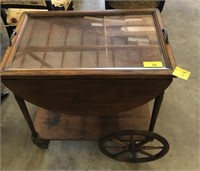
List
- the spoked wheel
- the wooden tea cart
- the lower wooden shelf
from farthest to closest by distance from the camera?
the lower wooden shelf, the spoked wheel, the wooden tea cart

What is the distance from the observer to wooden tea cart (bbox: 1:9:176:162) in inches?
40.5

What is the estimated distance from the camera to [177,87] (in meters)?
1.90

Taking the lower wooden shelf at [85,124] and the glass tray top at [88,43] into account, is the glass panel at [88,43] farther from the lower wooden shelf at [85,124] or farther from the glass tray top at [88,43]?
the lower wooden shelf at [85,124]

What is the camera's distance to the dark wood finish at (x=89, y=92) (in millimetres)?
1037

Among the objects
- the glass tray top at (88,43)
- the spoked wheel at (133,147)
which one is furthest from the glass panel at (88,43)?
the spoked wheel at (133,147)

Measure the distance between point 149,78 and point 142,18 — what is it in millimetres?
473

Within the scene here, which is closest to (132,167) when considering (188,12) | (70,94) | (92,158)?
(92,158)

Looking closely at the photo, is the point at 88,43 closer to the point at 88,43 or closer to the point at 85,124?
the point at 88,43

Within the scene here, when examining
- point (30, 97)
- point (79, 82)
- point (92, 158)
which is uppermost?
point (79, 82)

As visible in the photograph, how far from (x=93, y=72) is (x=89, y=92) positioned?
110 mm

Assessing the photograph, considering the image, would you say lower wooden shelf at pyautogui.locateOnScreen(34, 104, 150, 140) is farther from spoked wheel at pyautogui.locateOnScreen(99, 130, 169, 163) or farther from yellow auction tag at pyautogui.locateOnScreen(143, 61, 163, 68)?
yellow auction tag at pyautogui.locateOnScreen(143, 61, 163, 68)

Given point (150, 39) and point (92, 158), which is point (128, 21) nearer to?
point (150, 39)

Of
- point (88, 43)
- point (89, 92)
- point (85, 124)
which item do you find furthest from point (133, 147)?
point (88, 43)

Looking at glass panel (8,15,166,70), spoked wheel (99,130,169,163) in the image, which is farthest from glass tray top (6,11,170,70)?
spoked wheel (99,130,169,163)
